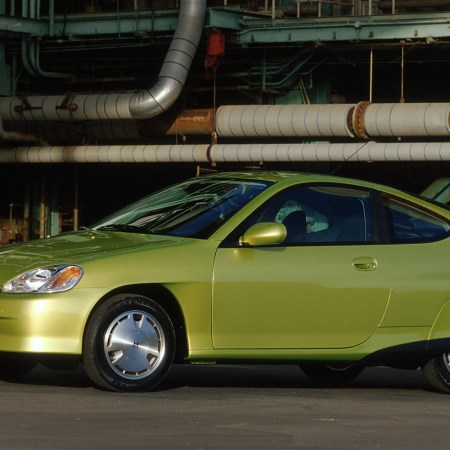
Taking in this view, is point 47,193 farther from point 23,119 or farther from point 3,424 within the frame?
point 3,424

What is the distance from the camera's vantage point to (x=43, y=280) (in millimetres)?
9117

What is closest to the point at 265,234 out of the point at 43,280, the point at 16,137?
the point at 43,280

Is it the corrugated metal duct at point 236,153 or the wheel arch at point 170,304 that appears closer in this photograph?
the wheel arch at point 170,304

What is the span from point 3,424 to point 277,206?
284 cm

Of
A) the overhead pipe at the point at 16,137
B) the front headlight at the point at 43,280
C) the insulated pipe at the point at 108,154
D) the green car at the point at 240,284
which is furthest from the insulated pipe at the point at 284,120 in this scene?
the front headlight at the point at 43,280

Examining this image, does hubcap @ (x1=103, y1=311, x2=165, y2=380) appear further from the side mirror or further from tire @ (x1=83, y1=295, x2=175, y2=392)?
the side mirror

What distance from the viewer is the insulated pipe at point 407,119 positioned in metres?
24.7

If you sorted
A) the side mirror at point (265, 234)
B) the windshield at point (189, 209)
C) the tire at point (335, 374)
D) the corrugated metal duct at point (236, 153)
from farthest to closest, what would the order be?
1. the corrugated metal duct at point (236, 153)
2. the tire at point (335, 374)
3. the windshield at point (189, 209)
4. the side mirror at point (265, 234)

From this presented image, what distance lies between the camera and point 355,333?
980 centimetres

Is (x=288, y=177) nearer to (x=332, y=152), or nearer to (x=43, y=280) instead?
(x=43, y=280)

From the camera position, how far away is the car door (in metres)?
9.50

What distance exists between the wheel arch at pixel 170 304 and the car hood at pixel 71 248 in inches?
9.4

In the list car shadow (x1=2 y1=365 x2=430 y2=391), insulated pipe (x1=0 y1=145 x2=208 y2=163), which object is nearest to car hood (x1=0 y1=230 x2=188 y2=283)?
car shadow (x1=2 y1=365 x2=430 y2=391)

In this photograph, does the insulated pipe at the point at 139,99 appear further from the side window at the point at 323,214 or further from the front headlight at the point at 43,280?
the front headlight at the point at 43,280
